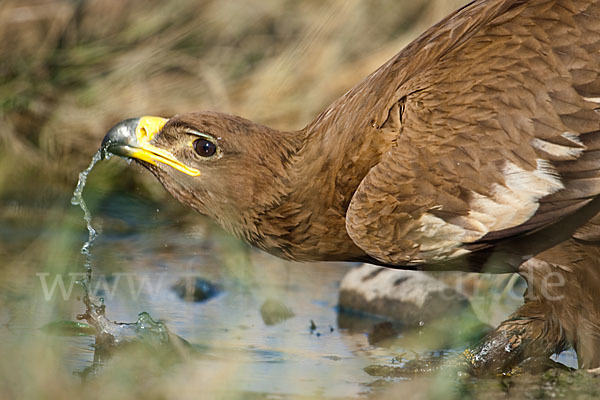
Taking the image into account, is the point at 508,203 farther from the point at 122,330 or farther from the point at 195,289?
the point at 195,289

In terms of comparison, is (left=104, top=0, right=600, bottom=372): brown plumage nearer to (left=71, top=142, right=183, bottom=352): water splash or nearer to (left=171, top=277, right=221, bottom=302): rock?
(left=71, top=142, right=183, bottom=352): water splash

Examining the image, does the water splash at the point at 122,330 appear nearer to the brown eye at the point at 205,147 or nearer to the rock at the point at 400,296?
the brown eye at the point at 205,147

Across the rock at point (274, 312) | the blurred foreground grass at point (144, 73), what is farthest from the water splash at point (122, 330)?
the blurred foreground grass at point (144, 73)

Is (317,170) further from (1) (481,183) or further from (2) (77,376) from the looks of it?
(2) (77,376)

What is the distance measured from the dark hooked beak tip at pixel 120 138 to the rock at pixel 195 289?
1367mm

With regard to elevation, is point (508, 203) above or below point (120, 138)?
below

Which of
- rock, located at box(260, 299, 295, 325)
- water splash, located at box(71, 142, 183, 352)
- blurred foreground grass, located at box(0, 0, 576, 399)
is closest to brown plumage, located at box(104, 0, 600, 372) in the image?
water splash, located at box(71, 142, 183, 352)

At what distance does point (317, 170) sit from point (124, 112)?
290 cm

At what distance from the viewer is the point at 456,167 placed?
4.59 m

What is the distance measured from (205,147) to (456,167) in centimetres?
113

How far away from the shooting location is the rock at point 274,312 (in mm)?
5821

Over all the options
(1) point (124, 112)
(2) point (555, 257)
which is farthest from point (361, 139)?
(1) point (124, 112)

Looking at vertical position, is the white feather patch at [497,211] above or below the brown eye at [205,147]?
below

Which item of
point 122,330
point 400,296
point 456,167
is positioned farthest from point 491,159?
point 122,330
